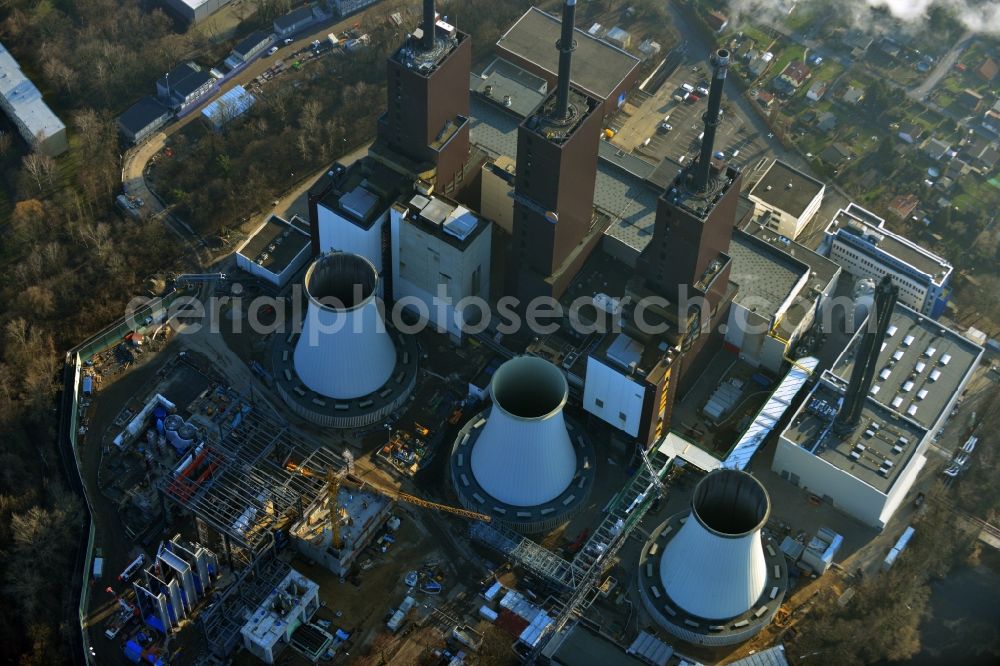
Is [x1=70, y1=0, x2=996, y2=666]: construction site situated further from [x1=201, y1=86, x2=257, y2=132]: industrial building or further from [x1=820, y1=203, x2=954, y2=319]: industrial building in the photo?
[x1=201, y1=86, x2=257, y2=132]: industrial building

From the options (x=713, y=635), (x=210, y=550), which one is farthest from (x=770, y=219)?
(x=210, y=550)

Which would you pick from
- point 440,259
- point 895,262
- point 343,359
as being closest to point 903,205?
point 895,262

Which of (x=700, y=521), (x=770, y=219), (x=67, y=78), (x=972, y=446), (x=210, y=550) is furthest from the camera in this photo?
(x=67, y=78)

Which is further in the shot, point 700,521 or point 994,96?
point 994,96

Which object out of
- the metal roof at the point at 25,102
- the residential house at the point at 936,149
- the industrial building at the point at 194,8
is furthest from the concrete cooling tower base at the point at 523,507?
the industrial building at the point at 194,8

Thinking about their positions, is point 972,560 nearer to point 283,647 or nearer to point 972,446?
point 972,446

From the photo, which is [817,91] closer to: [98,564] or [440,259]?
[440,259]
